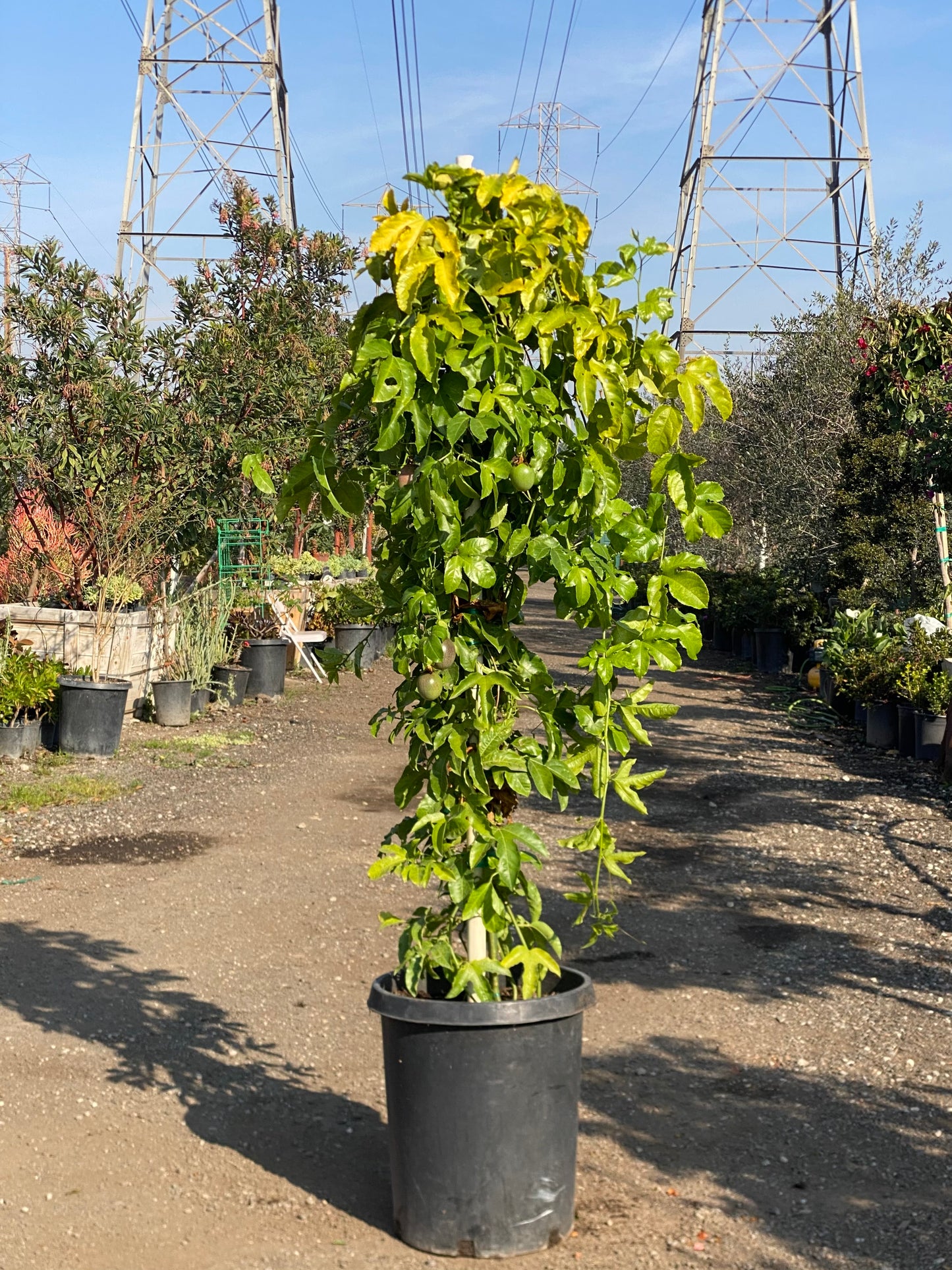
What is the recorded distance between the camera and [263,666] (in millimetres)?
12906

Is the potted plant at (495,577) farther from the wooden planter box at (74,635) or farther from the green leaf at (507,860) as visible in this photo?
the wooden planter box at (74,635)

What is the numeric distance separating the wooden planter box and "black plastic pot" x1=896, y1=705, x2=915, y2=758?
20.5ft

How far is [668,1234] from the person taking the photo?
3148mm

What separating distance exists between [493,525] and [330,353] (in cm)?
1291

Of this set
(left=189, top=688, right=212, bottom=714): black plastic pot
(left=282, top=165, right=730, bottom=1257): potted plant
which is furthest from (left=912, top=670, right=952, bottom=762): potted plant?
(left=282, top=165, right=730, bottom=1257): potted plant

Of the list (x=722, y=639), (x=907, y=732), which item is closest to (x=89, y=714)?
(x=907, y=732)

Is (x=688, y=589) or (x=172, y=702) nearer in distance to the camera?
(x=688, y=589)

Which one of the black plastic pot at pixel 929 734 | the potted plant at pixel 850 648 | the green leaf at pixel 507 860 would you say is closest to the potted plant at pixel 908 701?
the black plastic pot at pixel 929 734

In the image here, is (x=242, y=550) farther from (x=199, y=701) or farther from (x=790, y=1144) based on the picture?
(x=790, y=1144)

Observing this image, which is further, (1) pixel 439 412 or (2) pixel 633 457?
(2) pixel 633 457

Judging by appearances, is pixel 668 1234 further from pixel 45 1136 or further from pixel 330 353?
pixel 330 353

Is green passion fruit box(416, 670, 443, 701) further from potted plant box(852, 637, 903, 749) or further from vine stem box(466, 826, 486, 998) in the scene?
potted plant box(852, 637, 903, 749)

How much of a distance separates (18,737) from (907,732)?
6602mm

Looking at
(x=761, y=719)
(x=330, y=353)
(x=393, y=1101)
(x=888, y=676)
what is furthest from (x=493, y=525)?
(x=330, y=353)
